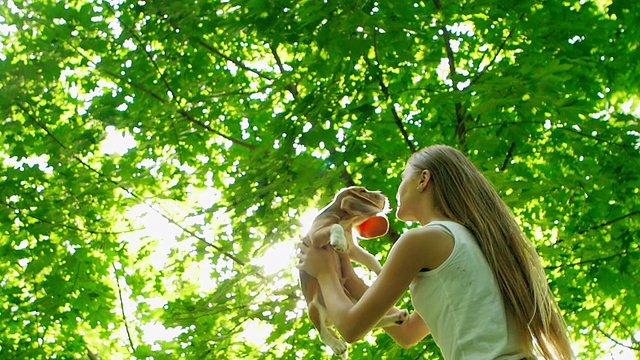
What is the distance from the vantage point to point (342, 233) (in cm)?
217

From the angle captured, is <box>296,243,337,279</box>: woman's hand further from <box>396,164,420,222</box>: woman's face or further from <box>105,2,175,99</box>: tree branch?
<box>105,2,175,99</box>: tree branch

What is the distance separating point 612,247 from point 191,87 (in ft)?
11.9

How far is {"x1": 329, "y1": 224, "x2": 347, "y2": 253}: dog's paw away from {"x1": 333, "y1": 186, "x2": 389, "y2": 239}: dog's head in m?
0.14

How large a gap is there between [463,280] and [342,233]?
1.37ft

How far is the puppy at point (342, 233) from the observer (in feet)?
7.19

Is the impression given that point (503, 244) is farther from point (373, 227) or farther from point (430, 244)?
point (373, 227)

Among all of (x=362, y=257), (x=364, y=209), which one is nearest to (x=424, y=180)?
(x=364, y=209)

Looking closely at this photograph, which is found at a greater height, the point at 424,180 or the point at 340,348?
the point at 424,180

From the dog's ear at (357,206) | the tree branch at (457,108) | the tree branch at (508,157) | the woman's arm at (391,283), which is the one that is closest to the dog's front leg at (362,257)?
the dog's ear at (357,206)

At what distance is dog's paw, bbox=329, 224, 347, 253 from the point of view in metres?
2.14

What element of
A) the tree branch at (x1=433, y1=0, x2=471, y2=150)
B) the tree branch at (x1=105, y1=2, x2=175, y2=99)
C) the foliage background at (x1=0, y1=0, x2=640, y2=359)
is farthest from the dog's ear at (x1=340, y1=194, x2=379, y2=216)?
the tree branch at (x1=105, y1=2, x2=175, y2=99)

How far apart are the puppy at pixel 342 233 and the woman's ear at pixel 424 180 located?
19 centimetres

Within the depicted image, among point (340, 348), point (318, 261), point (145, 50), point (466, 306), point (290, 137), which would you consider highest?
point (145, 50)

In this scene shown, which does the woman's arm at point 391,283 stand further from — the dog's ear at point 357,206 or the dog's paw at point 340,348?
the dog's ear at point 357,206
